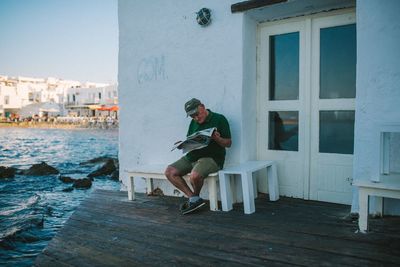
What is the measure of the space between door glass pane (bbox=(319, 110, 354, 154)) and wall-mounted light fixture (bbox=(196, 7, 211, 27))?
2257 millimetres

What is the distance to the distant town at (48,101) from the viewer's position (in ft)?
212

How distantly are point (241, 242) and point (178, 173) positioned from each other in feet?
5.68

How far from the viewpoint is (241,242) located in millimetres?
3574

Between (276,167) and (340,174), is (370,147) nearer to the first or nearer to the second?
(340,174)

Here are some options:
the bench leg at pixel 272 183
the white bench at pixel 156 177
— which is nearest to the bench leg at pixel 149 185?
the white bench at pixel 156 177

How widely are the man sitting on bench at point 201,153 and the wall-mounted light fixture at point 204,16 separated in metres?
1.36

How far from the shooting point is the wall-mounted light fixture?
539 centimetres

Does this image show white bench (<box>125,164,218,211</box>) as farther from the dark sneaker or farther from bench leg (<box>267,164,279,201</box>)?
bench leg (<box>267,164,279,201</box>)

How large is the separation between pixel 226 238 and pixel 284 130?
7.88 ft

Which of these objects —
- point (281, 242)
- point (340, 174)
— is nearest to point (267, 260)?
point (281, 242)

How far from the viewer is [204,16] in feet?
17.7

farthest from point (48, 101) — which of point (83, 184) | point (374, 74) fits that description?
point (374, 74)

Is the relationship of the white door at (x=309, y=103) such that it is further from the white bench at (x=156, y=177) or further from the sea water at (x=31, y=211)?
the sea water at (x=31, y=211)

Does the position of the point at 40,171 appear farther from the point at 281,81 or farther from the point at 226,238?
the point at 226,238
